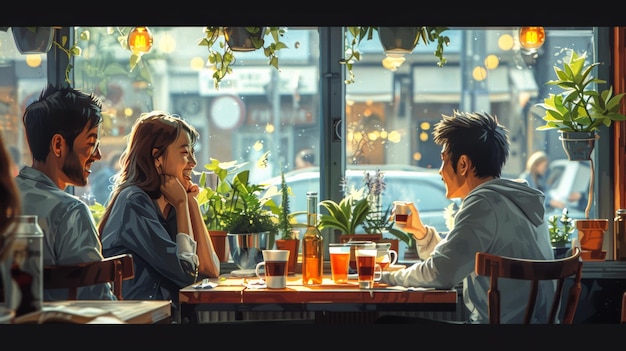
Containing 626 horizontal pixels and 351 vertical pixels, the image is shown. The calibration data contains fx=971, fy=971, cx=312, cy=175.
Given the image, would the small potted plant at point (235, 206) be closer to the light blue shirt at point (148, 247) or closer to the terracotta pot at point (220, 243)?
the terracotta pot at point (220, 243)

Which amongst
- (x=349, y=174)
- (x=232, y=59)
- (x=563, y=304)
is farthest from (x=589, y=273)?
(x=232, y=59)

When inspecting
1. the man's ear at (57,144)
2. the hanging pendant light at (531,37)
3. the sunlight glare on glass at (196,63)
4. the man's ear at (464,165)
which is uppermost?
the hanging pendant light at (531,37)

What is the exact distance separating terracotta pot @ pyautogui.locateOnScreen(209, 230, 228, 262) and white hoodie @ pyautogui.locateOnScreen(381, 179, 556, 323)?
971mm

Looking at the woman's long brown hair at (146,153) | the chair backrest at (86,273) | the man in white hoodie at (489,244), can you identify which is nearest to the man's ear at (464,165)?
the man in white hoodie at (489,244)

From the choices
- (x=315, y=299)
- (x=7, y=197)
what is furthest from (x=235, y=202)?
(x=7, y=197)

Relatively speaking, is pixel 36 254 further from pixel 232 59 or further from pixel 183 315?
pixel 232 59

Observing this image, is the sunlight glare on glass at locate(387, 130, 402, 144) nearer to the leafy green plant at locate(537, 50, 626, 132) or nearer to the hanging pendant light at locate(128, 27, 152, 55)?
the leafy green plant at locate(537, 50, 626, 132)

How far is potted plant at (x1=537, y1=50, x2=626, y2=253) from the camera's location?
4.36 m

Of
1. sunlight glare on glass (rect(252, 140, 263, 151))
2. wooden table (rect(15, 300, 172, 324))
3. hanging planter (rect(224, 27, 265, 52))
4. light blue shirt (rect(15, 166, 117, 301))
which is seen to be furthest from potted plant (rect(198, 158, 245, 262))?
wooden table (rect(15, 300, 172, 324))

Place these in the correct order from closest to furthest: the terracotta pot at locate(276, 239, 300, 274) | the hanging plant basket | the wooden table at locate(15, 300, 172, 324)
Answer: the wooden table at locate(15, 300, 172, 324)
the terracotta pot at locate(276, 239, 300, 274)
the hanging plant basket

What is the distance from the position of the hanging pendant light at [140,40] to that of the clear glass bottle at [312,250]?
53.5 inches

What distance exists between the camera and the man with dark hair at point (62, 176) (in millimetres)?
3123

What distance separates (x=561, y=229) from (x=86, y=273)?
7.87ft

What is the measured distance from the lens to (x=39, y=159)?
11.2ft
